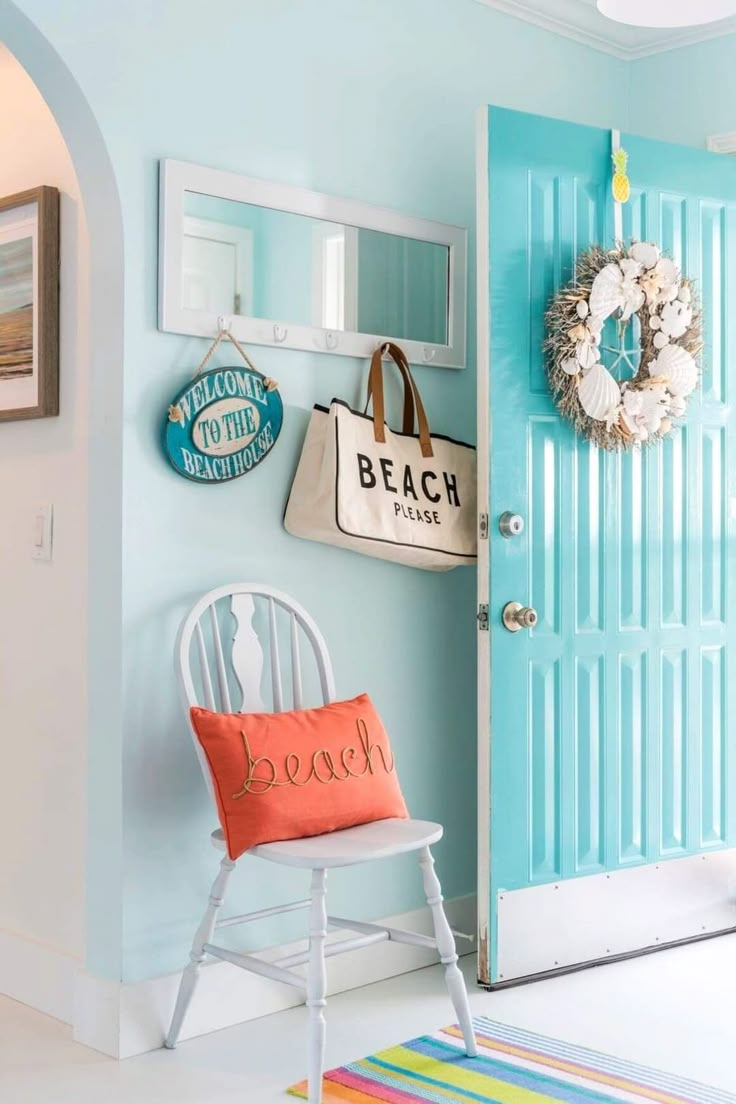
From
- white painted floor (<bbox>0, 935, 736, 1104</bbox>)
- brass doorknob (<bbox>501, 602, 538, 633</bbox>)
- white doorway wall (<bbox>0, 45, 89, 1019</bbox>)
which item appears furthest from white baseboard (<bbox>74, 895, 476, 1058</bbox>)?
brass doorknob (<bbox>501, 602, 538, 633</bbox>)

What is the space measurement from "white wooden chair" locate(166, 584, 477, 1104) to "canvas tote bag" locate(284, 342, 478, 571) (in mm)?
232

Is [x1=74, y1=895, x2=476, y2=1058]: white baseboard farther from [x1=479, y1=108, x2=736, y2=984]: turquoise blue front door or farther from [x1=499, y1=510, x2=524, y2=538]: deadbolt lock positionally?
[x1=499, y1=510, x2=524, y2=538]: deadbolt lock

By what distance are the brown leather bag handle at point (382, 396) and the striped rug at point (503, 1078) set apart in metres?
1.35

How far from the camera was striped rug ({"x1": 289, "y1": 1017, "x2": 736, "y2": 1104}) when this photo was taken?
7.96 ft

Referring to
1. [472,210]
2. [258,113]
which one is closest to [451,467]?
[472,210]

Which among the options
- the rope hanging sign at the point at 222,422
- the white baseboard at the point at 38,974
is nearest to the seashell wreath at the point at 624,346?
the rope hanging sign at the point at 222,422

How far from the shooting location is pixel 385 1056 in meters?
2.63

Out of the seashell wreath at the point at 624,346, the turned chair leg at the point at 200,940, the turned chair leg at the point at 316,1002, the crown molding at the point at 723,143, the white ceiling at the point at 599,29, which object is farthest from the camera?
the crown molding at the point at 723,143

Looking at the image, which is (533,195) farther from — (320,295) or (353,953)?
(353,953)

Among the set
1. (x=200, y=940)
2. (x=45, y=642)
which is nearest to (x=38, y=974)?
(x=200, y=940)

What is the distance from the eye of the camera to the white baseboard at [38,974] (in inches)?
113

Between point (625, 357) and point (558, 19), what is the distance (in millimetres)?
1061

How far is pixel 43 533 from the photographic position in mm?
3006

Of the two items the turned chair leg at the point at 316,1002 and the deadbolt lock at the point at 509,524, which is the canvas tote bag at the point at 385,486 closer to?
the deadbolt lock at the point at 509,524
